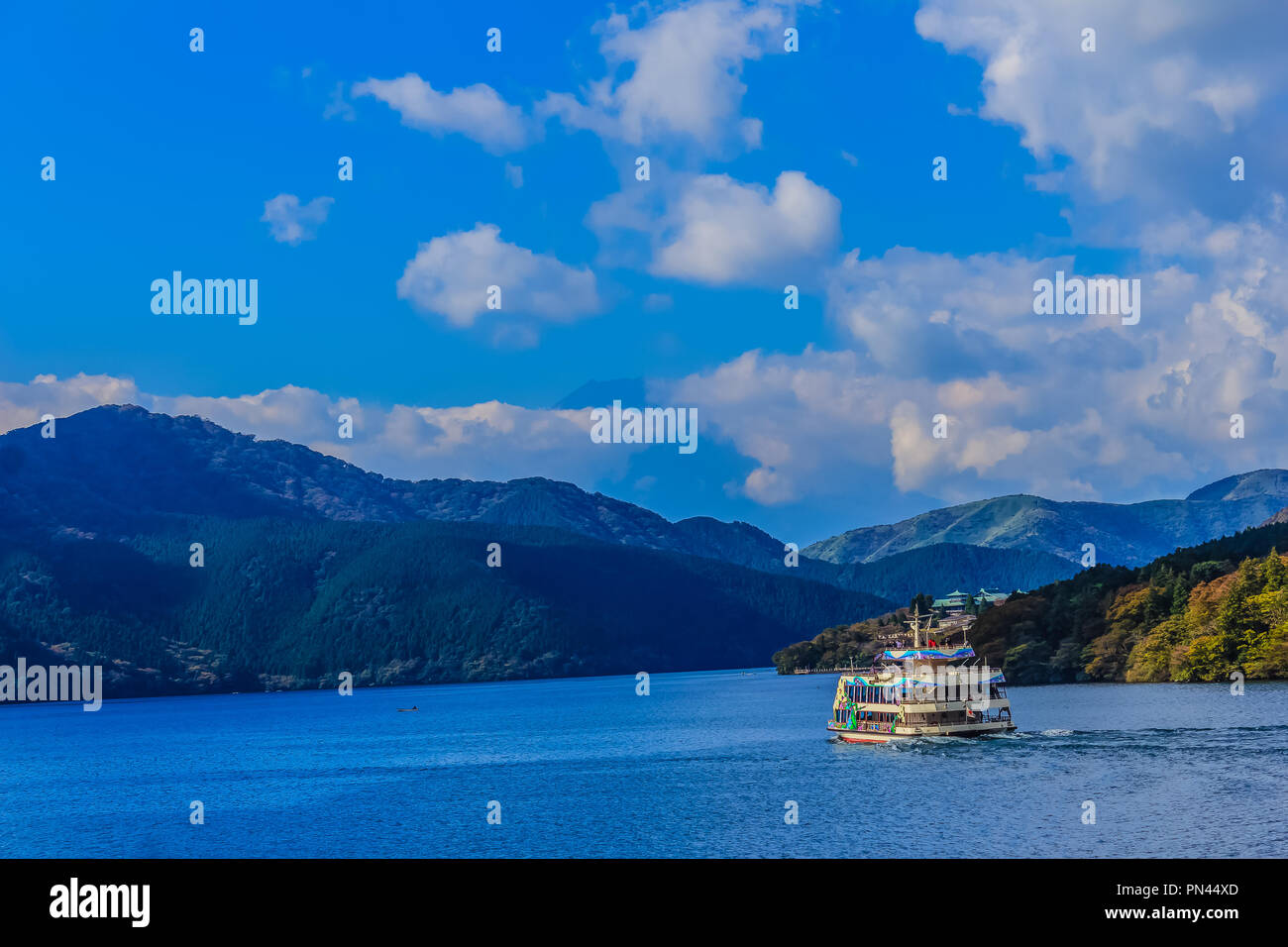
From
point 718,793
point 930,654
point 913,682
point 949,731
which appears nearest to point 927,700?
point 913,682

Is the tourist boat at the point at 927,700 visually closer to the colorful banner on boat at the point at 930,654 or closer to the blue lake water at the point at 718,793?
the colorful banner on boat at the point at 930,654

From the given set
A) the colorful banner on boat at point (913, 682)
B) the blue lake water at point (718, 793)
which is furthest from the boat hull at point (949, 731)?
the colorful banner on boat at point (913, 682)

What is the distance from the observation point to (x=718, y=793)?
87250 mm

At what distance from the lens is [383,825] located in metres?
78.9

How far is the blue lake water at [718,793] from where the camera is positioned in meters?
63.9

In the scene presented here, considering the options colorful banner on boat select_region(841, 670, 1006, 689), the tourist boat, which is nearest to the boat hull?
the tourist boat

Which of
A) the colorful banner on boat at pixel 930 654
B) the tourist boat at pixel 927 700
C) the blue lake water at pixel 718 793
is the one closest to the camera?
the blue lake water at pixel 718 793

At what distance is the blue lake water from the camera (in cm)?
6391

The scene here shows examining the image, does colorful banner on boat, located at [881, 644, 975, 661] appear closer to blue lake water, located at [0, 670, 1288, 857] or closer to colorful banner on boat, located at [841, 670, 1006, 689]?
colorful banner on boat, located at [841, 670, 1006, 689]

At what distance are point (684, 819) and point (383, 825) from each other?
2102 cm

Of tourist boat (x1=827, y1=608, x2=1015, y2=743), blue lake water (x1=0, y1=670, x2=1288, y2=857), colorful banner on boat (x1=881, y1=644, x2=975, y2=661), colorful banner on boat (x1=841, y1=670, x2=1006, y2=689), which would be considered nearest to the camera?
blue lake water (x1=0, y1=670, x2=1288, y2=857)
